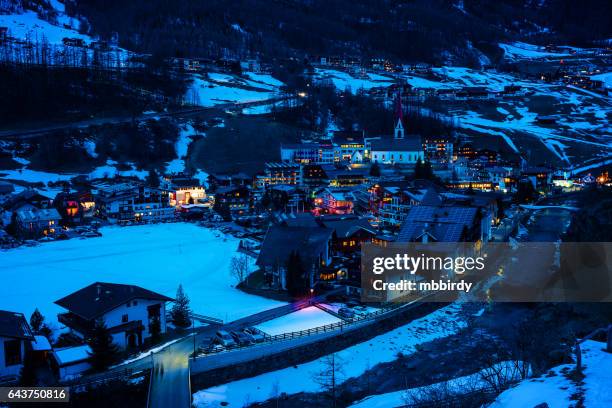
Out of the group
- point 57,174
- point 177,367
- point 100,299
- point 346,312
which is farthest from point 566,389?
point 57,174

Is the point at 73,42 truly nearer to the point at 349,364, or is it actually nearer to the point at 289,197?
the point at 289,197

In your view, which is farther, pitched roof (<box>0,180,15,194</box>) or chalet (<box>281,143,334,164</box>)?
chalet (<box>281,143,334,164</box>)

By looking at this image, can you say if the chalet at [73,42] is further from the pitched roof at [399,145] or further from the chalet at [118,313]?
the chalet at [118,313]

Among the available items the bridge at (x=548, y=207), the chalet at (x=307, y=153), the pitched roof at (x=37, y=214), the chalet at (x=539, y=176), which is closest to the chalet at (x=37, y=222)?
the pitched roof at (x=37, y=214)

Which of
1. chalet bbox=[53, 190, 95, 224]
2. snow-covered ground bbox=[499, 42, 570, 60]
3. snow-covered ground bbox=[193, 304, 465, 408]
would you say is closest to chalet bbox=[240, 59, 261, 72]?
chalet bbox=[53, 190, 95, 224]

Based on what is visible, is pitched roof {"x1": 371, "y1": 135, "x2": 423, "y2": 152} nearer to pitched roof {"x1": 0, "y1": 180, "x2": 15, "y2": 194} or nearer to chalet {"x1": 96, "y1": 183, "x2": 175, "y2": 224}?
chalet {"x1": 96, "y1": 183, "x2": 175, "y2": 224}

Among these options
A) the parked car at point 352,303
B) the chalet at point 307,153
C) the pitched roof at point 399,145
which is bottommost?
the parked car at point 352,303

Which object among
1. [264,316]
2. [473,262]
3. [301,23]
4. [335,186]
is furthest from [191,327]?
[301,23]
